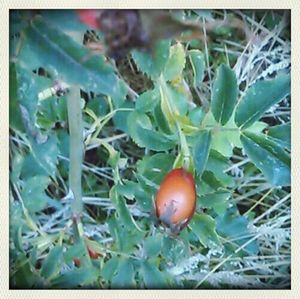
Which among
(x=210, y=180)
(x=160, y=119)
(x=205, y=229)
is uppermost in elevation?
(x=160, y=119)

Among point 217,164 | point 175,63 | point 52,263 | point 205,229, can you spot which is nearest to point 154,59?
point 175,63

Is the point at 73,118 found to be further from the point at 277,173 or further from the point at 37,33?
the point at 277,173

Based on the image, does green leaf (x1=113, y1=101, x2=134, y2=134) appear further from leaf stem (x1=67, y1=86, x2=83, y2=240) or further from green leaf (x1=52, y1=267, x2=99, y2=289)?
green leaf (x1=52, y1=267, x2=99, y2=289)

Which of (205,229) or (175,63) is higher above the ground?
(175,63)

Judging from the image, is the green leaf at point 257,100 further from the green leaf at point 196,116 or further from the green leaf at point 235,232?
the green leaf at point 235,232

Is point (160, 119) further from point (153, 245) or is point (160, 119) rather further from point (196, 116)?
point (153, 245)

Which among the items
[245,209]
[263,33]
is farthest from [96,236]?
[263,33]
